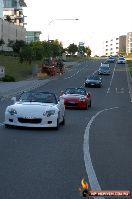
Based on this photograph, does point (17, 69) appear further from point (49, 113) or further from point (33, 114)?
point (33, 114)

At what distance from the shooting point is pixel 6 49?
115250 mm

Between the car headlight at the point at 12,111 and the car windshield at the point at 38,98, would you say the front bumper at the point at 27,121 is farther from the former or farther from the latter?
the car windshield at the point at 38,98

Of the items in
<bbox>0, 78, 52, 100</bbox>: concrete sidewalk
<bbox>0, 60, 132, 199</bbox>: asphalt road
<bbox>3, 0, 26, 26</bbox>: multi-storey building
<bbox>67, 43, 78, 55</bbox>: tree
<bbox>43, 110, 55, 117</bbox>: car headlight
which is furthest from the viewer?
<bbox>67, 43, 78, 55</bbox>: tree

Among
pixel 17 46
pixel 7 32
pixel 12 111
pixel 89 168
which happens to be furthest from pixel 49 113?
pixel 7 32

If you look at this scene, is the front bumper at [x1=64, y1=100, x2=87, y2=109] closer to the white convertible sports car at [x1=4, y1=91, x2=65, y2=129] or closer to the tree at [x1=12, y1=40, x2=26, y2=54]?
the white convertible sports car at [x1=4, y1=91, x2=65, y2=129]

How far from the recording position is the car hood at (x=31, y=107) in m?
17.2

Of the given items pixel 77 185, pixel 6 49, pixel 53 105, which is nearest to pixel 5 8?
pixel 6 49

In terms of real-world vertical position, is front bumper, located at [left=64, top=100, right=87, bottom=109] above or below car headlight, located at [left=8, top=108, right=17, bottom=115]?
below

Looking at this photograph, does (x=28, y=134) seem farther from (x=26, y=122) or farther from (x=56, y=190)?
(x=56, y=190)

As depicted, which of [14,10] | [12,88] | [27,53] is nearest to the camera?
[12,88]

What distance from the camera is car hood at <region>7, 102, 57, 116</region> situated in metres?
17.2

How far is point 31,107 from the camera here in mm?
17547

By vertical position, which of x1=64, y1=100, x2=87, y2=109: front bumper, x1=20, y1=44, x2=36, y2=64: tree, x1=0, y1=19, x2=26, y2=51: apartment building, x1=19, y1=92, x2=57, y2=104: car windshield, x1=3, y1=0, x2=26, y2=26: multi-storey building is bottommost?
x1=64, y1=100, x2=87, y2=109: front bumper

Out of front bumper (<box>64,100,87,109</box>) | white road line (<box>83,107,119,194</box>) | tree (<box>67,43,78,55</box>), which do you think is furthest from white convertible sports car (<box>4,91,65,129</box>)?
tree (<box>67,43,78,55</box>)
